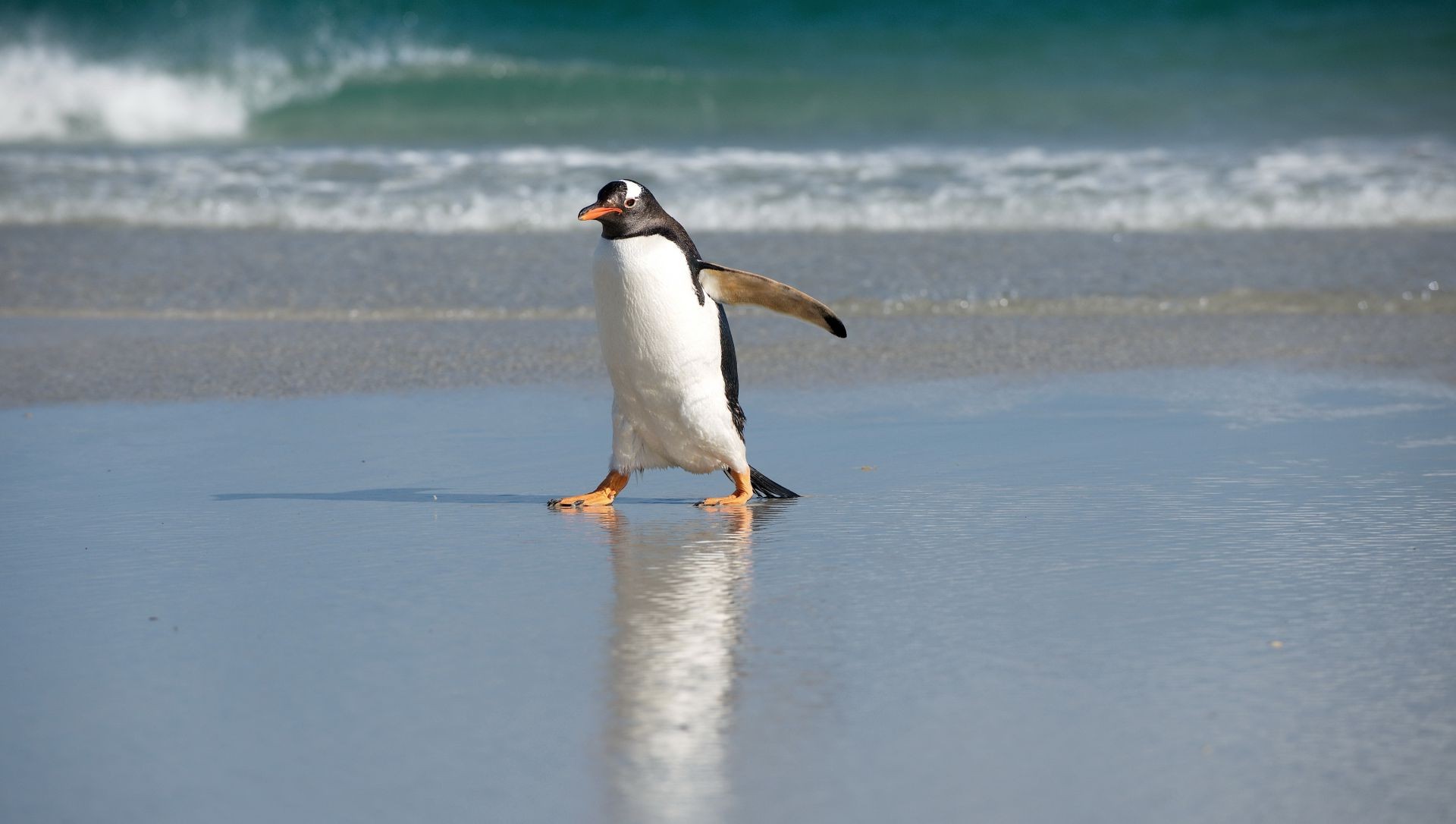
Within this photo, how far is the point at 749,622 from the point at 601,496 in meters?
0.97

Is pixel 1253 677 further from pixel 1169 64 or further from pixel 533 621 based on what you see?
pixel 1169 64

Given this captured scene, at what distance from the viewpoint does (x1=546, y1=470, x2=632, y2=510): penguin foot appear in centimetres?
343

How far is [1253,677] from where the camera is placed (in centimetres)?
225

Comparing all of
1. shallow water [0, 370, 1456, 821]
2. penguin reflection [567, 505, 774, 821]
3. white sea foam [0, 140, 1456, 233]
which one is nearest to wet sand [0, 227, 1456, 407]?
white sea foam [0, 140, 1456, 233]

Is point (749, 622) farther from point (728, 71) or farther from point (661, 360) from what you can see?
point (728, 71)

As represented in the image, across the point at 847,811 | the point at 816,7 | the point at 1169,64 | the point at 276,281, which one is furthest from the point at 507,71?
the point at 847,811

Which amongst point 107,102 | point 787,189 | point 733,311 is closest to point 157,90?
point 107,102

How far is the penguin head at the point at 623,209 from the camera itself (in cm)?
324

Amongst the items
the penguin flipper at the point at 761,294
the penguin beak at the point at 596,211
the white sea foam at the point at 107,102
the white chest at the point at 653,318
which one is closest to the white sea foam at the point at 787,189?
the white sea foam at the point at 107,102

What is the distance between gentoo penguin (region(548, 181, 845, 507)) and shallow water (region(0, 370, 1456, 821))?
0.13 metres

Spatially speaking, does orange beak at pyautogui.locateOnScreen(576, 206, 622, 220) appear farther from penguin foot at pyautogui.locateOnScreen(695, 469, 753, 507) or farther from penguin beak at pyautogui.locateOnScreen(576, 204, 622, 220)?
penguin foot at pyautogui.locateOnScreen(695, 469, 753, 507)

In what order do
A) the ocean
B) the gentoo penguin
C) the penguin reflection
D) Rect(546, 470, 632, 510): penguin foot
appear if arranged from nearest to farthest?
the penguin reflection → the gentoo penguin → Rect(546, 470, 632, 510): penguin foot → the ocean

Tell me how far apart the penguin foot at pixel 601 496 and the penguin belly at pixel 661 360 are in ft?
0.10

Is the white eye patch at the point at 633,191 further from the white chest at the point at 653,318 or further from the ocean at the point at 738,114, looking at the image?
the ocean at the point at 738,114
